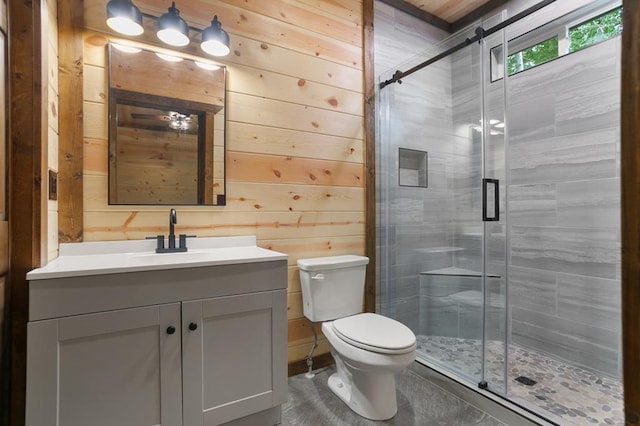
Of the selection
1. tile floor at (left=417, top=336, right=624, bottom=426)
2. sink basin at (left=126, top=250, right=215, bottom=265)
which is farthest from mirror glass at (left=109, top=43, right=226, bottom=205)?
tile floor at (left=417, top=336, right=624, bottom=426)

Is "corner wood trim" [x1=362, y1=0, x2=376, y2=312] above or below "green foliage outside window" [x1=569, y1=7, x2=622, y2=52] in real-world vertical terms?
below

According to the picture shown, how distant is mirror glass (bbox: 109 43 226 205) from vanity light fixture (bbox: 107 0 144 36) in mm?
92

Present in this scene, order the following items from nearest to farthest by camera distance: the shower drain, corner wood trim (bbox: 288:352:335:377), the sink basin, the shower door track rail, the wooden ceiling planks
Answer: the sink basin → the shower door track rail → the shower drain → corner wood trim (bbox: 288:352:335:377) → the wooden ceiling planks

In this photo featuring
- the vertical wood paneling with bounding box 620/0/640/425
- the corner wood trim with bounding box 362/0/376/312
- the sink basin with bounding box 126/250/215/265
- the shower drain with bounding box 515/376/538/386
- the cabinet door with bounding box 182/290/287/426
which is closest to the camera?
the vertical wood paneling with bounding box 620/0/640/425

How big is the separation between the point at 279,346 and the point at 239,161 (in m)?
1.07

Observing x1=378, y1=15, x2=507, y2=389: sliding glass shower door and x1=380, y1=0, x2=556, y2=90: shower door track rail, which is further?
x1=378, y1=15, x2=507, y2=389: sliding glass shower door

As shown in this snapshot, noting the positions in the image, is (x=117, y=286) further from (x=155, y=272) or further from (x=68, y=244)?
(x=68, y=244)

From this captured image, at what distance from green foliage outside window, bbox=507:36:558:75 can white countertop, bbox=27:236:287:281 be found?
2.42 m

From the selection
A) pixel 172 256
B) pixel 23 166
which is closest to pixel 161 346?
pixel 172 256

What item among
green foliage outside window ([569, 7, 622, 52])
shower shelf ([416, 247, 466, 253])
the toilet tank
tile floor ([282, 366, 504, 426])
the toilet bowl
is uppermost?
green foliage outside window ([569, 7, 622, 52])

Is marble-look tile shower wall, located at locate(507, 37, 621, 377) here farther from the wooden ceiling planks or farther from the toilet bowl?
the toilet bowl

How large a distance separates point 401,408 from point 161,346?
128 centimetres

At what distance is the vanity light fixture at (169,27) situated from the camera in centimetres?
150

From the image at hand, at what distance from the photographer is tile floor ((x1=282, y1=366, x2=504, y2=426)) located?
5.30 feet
